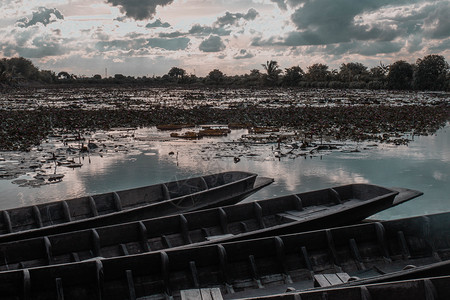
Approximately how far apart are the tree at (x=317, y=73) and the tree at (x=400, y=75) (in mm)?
18022

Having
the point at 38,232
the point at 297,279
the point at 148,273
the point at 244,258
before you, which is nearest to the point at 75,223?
the point at 38,232

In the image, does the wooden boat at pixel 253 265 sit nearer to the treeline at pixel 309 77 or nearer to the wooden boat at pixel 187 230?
the wooden boat at pixel 187 230

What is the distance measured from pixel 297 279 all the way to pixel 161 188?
4.14 meters

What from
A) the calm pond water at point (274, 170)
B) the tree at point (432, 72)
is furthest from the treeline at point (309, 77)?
the calm pond water at point (274, 170)

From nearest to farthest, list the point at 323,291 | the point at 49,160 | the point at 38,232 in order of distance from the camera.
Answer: the point at 323,291 → the point at 38,232 → the point at 49,160

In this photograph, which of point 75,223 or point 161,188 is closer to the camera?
point 75,223

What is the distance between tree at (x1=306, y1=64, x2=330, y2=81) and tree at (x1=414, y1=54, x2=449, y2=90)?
833 inches

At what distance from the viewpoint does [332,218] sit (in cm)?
787

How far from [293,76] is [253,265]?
7853 centimetres

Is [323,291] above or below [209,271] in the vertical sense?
above

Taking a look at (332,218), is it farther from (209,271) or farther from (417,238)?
(209,271)

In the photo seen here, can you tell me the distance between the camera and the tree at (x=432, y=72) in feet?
189

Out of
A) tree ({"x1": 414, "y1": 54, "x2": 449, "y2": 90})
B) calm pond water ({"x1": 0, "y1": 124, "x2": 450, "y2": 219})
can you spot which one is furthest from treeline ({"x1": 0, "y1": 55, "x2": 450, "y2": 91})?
calm pond water ({"x1": 0, "y1": 124, "x2": 450, "y2": 219})

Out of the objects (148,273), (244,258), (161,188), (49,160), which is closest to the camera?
(148,273)
